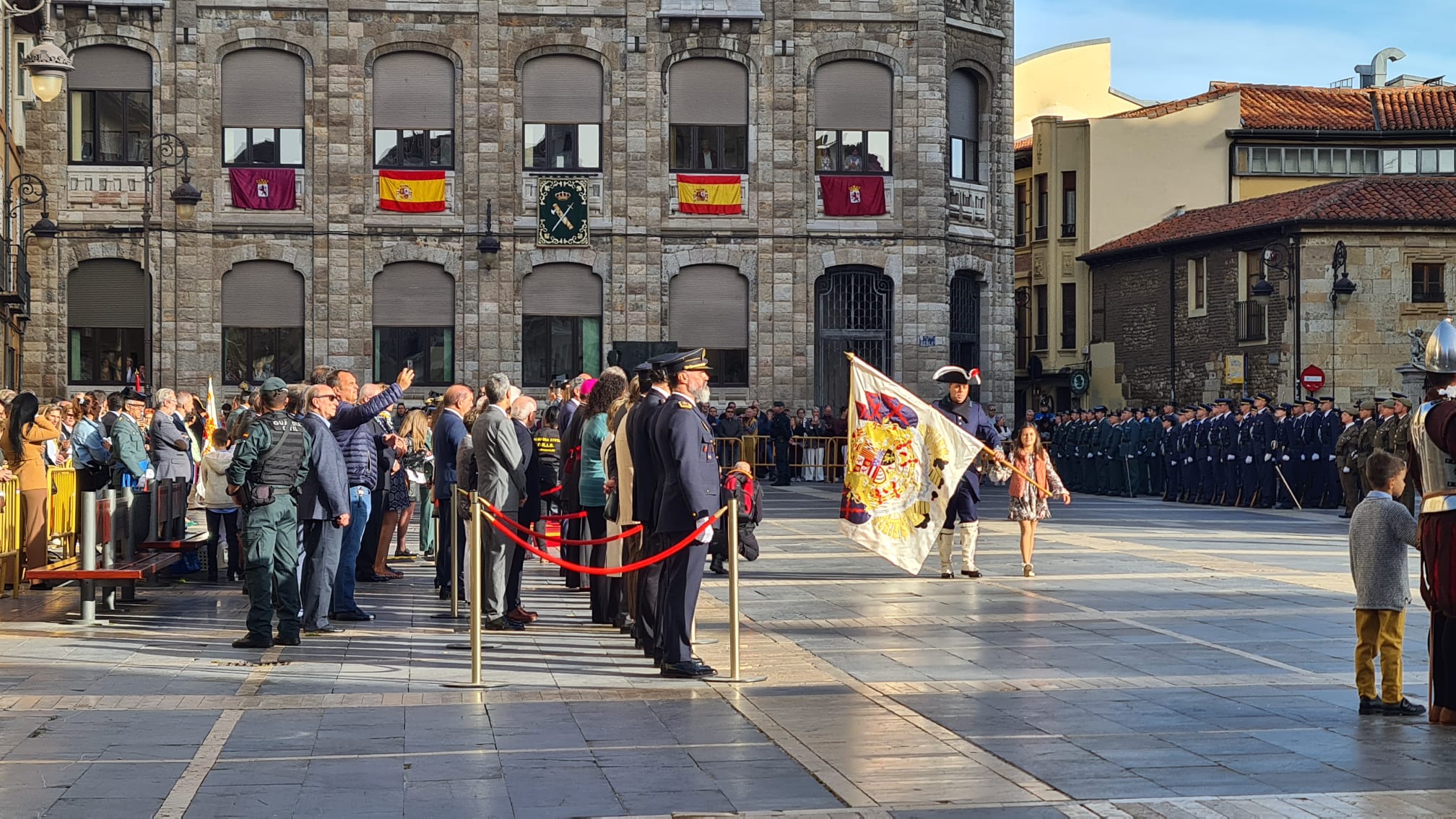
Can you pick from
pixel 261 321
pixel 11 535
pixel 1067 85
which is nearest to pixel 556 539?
pixel 11 535

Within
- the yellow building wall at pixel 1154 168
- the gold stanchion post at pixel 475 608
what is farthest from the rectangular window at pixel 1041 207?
the gold stanchion post at pixel 475 608

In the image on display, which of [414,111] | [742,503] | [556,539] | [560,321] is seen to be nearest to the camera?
[556,539]

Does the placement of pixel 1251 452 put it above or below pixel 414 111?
below

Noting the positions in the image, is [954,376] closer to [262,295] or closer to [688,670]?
[688,670]

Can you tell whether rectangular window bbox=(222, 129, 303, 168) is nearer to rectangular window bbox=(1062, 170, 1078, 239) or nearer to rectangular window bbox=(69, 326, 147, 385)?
rectangular window bbox=(69, 326, 147, 385)

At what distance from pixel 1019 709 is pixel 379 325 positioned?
103ft

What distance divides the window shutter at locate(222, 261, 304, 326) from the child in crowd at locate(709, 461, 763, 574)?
79.9 feet

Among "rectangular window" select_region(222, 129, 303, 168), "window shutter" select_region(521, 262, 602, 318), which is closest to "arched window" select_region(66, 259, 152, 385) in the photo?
"rectangular window" select_region(222, 129, 303, 168)

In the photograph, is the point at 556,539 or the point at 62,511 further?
the point at 62,511

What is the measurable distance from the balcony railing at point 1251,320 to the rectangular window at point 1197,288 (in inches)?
75.6

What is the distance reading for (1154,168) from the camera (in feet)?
186

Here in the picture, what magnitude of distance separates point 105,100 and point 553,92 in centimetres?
938

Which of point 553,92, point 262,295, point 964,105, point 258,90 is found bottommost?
point 262,295

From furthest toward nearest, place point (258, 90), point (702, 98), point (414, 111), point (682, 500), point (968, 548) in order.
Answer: point (702, 98) → point (414, 111) → point (258, 90) → point (968, 548) → point (682, 500)
